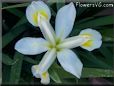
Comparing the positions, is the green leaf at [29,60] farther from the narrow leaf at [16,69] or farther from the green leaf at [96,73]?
the green leaf at [96,73]

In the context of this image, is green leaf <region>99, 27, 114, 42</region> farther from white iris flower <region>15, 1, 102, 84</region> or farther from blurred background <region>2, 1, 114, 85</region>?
white iris flower <region>15, 1, 102, 84</region>

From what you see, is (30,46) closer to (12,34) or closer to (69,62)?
(69,62)

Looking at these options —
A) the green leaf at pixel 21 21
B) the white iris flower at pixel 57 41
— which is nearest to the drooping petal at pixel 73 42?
the white iris flower at pixel 57 41

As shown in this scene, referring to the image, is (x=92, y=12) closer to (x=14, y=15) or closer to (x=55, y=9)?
(x=55, y=9)

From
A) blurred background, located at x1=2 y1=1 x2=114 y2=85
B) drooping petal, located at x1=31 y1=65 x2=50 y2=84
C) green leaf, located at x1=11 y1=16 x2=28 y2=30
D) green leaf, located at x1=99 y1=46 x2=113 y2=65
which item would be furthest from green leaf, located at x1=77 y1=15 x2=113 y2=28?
drooping petal, located at x1=31 y1=65 x2=50 y2=84

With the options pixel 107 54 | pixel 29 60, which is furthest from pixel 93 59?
pixel 29 60
